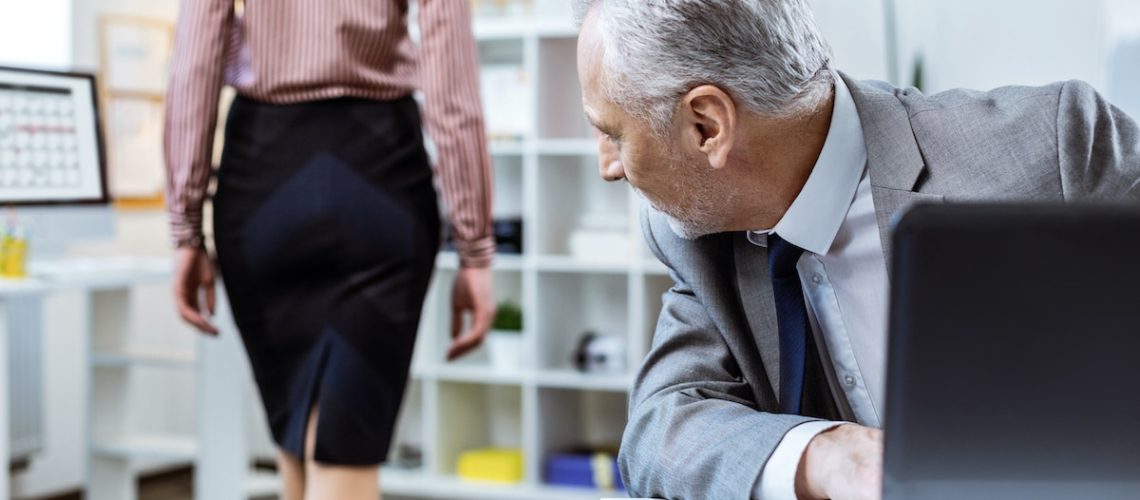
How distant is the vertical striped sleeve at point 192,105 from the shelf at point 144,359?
1.26m

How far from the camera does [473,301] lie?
2.01m

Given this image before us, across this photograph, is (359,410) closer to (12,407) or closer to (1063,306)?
(1063,306)

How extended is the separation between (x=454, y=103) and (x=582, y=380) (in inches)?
68.7

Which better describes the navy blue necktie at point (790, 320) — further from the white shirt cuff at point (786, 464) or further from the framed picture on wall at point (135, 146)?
the framed picture on wall at point (135, 146)

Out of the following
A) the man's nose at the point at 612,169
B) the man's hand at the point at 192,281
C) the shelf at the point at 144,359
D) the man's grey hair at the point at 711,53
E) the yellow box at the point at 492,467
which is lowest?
the yellow box at the point at 492,467

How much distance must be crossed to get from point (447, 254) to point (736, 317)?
2.73 metres

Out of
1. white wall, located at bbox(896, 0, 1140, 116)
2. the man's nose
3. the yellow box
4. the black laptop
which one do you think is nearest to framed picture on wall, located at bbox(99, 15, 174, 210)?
the yellow box

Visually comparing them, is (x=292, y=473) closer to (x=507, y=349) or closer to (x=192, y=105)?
(x=192, y=105)

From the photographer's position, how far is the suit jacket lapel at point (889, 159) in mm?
968

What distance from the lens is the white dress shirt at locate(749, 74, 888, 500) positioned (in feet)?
3.41

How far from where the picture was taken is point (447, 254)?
3734mm

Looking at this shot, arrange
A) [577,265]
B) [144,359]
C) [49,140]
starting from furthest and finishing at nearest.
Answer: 1. [577,265]
2. [144,359]
3. [49,140]

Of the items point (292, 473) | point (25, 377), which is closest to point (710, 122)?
point (292, 473)

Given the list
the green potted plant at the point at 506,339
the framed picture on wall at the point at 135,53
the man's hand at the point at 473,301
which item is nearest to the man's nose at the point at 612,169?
the man's hand at the point at 473,301
